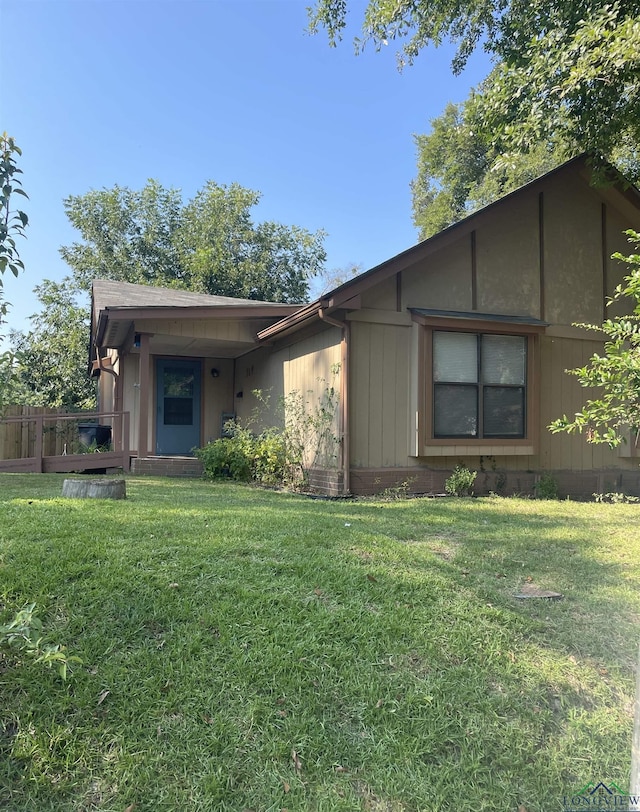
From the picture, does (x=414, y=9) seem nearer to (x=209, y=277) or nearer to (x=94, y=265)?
(x=209, y=277)

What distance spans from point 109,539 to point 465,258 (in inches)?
277

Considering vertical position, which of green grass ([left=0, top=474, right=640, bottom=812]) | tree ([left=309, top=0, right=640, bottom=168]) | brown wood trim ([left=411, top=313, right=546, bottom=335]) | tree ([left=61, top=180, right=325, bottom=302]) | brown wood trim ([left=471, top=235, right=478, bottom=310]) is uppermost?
tree ([left=61, top=180, right=325, bottom=302])

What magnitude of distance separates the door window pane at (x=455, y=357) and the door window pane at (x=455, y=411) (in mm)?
155

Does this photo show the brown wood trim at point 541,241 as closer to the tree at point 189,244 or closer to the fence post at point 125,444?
the fence post at point 125,444

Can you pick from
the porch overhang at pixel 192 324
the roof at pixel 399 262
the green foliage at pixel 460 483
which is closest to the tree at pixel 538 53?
the roof at pixel 399 262

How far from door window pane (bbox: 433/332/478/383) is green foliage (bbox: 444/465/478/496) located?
1.40m

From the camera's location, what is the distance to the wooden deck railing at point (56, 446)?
9844 mm

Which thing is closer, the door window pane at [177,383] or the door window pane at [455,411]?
the door window pane at [455,411]

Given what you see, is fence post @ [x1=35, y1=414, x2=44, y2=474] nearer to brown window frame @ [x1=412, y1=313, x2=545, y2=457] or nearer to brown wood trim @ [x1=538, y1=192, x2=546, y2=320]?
brown window frame @ [x1=412, y1=313, x2=545, y2=457]

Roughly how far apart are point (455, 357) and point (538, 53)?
4134 mm

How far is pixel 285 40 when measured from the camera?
505 inches

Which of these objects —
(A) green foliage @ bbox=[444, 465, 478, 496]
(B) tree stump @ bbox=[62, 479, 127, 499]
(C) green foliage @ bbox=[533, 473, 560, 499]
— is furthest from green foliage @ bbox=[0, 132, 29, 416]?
(C) green foliage @ bbox=[533, 473, 560, 499]

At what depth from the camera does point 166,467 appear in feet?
34.0

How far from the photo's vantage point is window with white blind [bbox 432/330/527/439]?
8.05m
